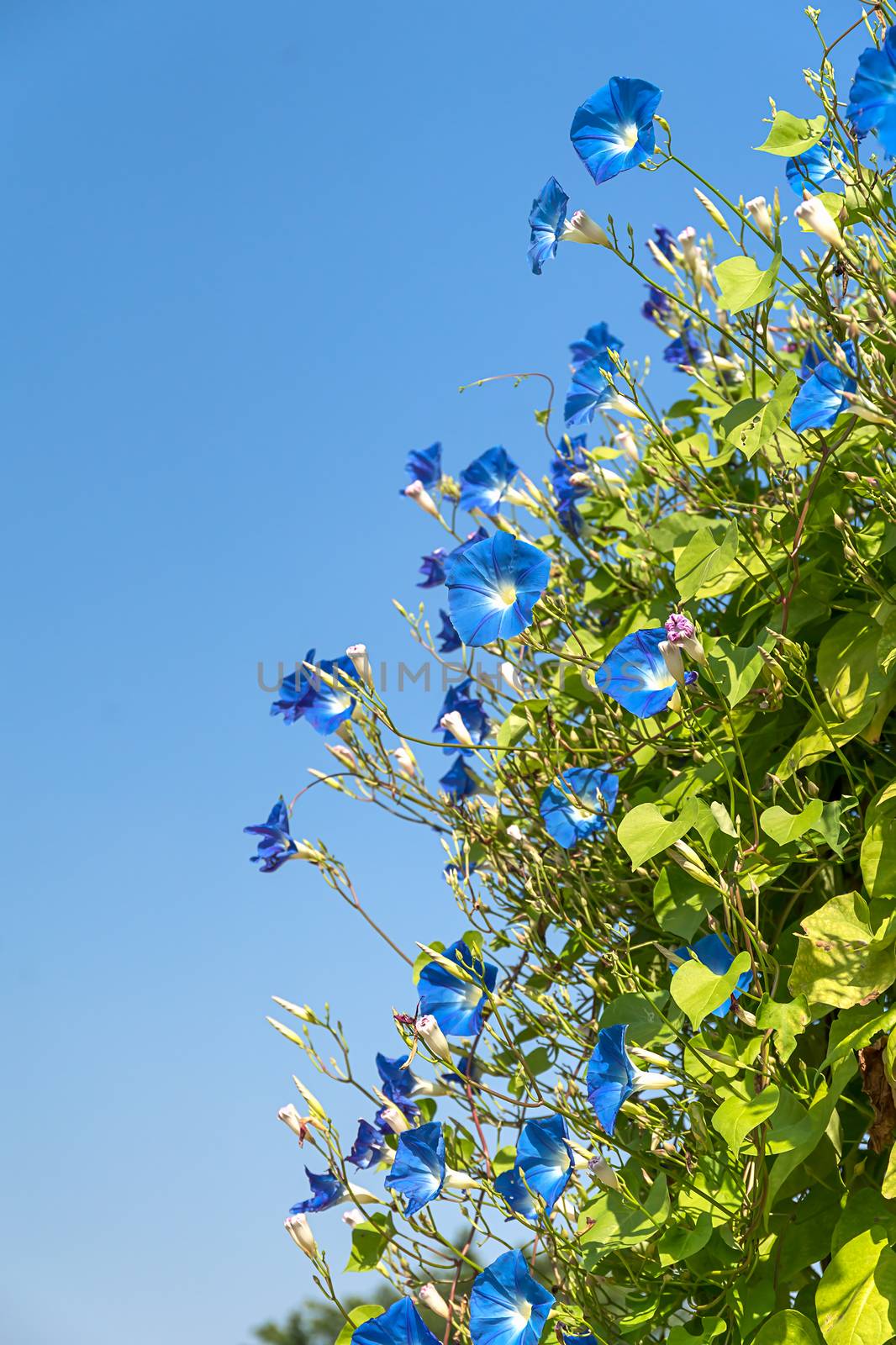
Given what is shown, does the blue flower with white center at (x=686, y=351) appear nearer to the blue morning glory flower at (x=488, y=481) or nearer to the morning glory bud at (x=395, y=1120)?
the blue morning glory flower at (x=488, y=481)

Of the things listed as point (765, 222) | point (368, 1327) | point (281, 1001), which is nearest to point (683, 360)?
point (765, 222)

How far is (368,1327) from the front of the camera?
1512mm

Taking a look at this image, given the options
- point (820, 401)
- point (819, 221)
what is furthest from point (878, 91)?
point (820, 401)

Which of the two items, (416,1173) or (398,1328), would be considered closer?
(398,1328)

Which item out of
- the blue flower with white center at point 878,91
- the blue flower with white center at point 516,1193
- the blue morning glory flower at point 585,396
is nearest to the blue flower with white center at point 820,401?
the blue flower with white center at point 878,91

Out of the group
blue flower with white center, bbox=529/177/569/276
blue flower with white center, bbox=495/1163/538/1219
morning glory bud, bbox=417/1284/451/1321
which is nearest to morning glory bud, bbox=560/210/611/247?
blue flower with white center, bbox=529/177/569/276

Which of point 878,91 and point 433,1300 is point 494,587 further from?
point 433,1300

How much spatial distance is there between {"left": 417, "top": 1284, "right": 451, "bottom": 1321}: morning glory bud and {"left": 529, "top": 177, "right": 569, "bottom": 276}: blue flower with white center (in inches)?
55.8

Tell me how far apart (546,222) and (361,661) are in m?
0.69

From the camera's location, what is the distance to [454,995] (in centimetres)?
177

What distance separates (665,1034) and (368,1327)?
531mm

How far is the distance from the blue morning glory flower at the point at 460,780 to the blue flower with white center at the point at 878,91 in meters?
1.15

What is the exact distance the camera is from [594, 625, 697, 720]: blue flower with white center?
59.6 inches

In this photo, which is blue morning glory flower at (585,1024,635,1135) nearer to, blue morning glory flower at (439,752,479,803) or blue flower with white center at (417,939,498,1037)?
blue flower with white center at (417,939,498,1037)
